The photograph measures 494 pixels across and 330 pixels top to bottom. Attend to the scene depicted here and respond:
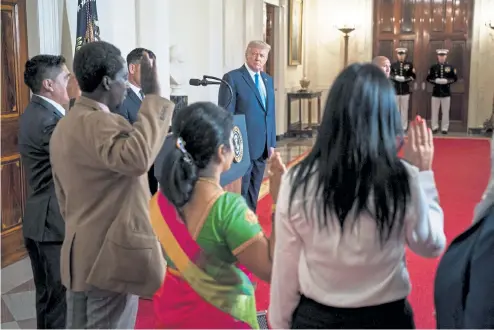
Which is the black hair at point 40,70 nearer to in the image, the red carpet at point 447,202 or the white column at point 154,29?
the red carpet at point 447,202

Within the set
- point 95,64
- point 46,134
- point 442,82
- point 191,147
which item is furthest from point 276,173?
point 442,82

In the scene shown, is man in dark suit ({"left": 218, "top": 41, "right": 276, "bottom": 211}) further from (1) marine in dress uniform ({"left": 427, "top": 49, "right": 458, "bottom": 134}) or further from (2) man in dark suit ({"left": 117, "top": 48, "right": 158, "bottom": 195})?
(1) marine in dress uniform ({"left": 427, "top": 49, "right": 458, "bottom": 134})

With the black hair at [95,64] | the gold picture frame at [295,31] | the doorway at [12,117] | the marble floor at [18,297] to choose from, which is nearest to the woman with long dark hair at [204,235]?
the black hair at [95,64]

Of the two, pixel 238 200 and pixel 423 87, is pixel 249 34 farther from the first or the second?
pixel 238 200

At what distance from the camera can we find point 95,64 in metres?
2.11

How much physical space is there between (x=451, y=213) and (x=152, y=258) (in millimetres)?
4461

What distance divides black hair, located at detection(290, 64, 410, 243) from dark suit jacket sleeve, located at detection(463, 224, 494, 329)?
0.21m

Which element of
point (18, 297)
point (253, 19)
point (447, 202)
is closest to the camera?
point (18, 297)

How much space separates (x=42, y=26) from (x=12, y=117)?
2.37ft

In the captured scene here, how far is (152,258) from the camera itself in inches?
84.4

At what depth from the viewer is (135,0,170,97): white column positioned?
19.0 ft

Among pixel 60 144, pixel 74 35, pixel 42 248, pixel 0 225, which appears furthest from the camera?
pixel 74 35

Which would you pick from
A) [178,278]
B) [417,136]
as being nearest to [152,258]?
[178,278]

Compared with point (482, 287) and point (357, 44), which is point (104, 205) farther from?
point (357, 44)
